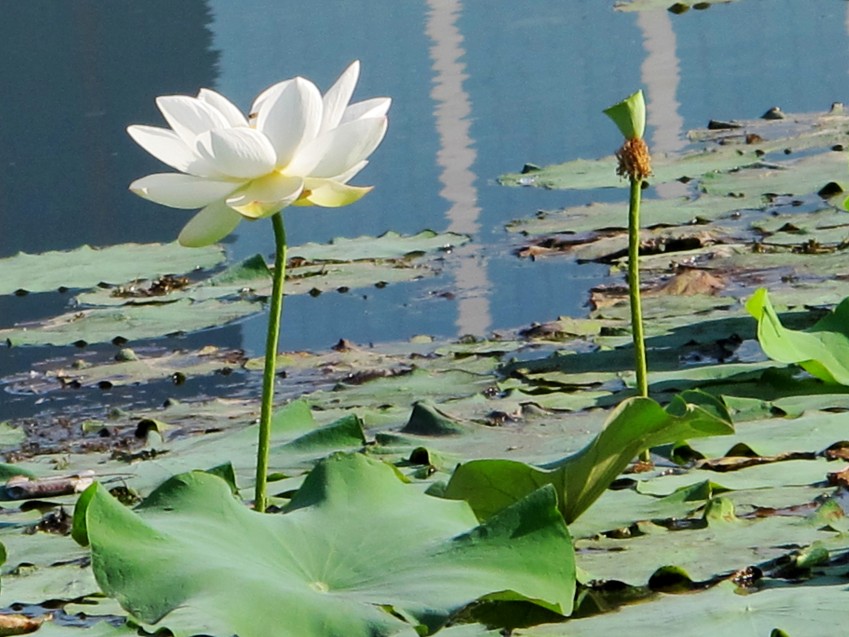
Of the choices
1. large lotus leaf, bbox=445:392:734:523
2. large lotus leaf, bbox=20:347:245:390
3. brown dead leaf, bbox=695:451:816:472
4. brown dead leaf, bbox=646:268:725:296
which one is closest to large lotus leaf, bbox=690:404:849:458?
brown dead leaf, bbox=695:451:816:472

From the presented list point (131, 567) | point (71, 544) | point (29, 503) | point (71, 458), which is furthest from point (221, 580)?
point (71, 458)

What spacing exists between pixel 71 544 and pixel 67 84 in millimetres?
5605

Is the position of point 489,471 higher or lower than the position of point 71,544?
higher

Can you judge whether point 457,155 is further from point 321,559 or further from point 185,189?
point 321,559

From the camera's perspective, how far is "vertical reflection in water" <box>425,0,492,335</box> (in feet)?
10.3

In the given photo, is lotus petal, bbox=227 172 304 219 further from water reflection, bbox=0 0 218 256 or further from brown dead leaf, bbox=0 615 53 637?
water reflection, bbox=0 0 218 256

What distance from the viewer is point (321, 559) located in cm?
121

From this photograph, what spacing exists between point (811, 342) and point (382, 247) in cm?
194

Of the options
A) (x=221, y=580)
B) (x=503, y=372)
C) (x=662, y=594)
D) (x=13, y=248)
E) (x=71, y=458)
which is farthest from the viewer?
(x=13, y=248)

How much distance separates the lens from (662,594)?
1.29m

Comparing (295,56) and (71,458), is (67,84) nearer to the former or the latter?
(295,56)

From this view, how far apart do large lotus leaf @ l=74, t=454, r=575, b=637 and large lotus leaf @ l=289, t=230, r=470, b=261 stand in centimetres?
218

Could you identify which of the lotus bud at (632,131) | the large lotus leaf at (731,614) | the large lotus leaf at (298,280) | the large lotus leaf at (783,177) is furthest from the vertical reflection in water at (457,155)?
the large lotus leaf at (731,614)

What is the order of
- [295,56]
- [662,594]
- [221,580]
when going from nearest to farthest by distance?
[221,580]
[662,594]
[295,56]
